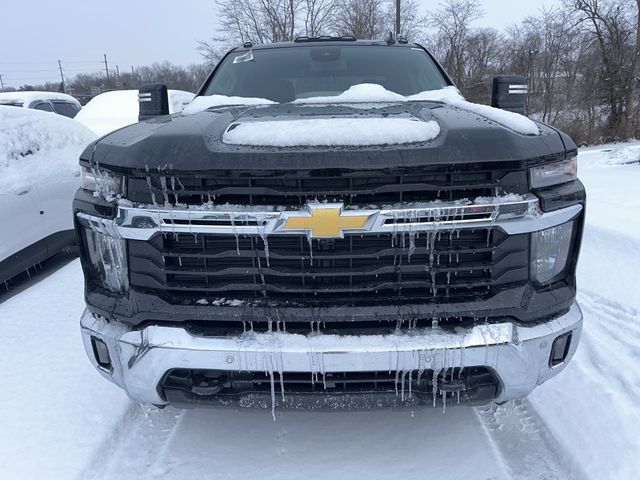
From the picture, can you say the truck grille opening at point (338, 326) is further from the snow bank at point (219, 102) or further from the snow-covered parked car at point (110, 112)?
the snow-covered parked car at point (110, 112)

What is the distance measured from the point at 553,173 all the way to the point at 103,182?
1825mm

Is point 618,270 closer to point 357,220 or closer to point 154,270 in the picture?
point 357,220

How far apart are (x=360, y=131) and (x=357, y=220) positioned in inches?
14.7

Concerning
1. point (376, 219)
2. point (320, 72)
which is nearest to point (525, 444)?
point (376, 219)

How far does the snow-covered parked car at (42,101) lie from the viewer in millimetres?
12064

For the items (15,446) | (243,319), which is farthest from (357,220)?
(15,446)

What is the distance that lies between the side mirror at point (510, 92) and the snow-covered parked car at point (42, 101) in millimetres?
11182

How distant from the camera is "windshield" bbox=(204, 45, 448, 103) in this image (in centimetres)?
344

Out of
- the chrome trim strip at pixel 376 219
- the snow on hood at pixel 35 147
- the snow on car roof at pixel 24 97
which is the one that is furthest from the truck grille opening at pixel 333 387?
the snow on car roof at pixel 24 97

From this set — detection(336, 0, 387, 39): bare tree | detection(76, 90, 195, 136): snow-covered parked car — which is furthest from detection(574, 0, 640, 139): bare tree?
detection(76, 90, 195, 136): snow-covered parked car

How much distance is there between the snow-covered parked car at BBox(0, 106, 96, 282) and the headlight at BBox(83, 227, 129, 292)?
2655 mm

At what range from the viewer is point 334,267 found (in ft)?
6.68

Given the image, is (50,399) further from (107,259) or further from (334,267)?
(334,267)

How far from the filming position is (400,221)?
1.93 meters
